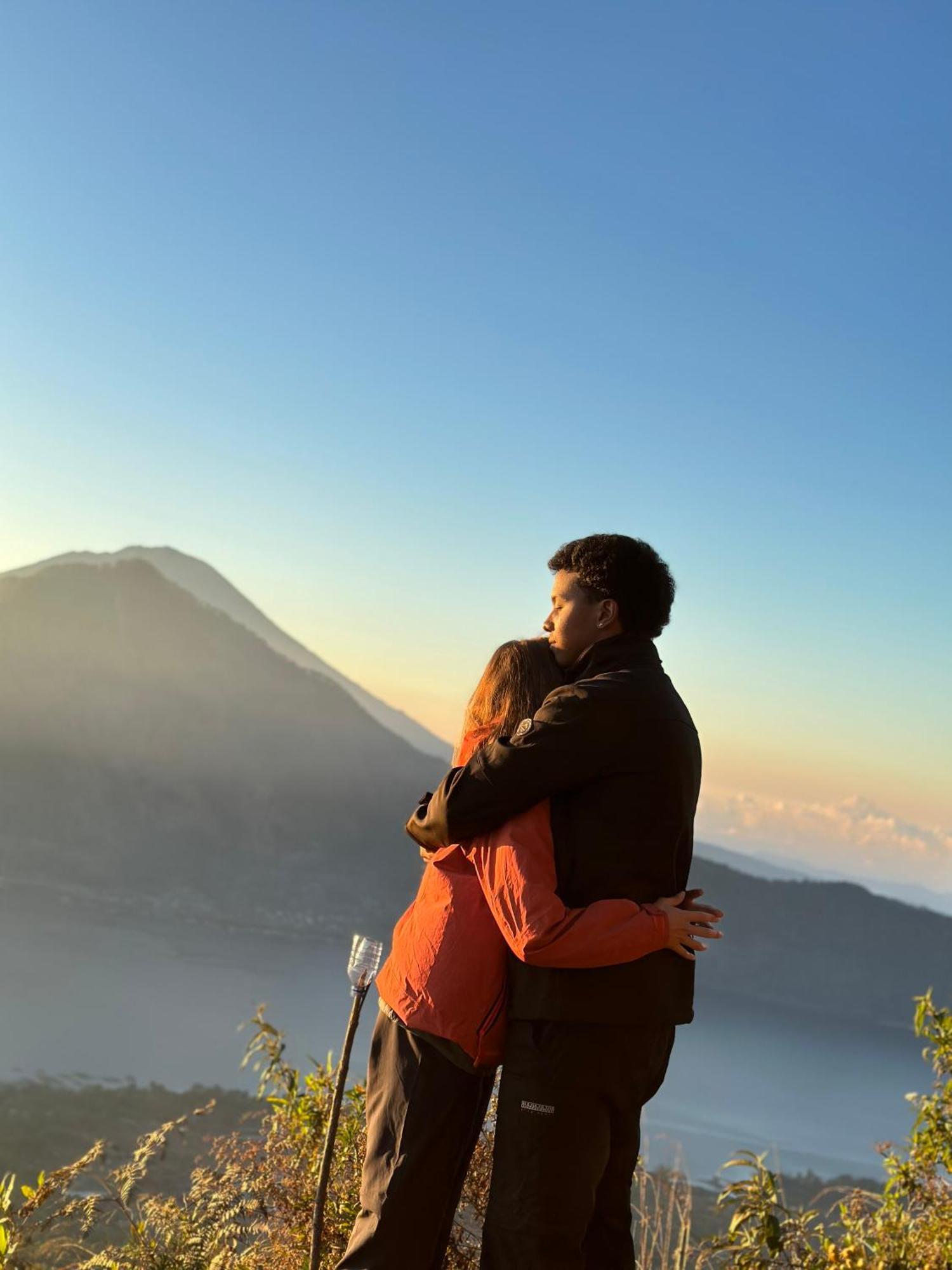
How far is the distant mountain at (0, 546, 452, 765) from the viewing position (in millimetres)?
71688

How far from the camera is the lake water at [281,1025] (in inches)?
1167

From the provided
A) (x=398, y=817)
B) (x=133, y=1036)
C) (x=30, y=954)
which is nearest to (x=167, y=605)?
(x=398, y=817)

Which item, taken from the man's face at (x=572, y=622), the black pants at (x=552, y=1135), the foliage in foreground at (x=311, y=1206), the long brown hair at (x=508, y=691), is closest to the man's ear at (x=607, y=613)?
the man's face at (x=572, y=622)

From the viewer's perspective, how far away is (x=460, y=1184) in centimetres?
220

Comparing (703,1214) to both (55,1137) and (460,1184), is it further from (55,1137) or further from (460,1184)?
(460,1184)

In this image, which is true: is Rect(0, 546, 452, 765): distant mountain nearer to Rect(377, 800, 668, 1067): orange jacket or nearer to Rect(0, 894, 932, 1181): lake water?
Rect(0, 894, 932, 1181): lake water

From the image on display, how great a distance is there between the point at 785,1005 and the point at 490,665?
5011 centimetres

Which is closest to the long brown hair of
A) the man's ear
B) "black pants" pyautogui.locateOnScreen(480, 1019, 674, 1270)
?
the man's ear

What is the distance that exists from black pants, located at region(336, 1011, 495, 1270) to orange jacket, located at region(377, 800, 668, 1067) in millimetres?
77

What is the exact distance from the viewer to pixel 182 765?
206ft

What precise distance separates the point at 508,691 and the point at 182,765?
6306 centimetres

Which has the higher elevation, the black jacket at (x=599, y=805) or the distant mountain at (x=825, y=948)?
the black jacket at (x=599, y=805)

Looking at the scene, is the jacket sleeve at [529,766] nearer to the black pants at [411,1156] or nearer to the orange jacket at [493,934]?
the orange jacket at [493,934]

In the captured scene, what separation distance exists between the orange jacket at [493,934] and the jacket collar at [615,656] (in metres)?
0.30
